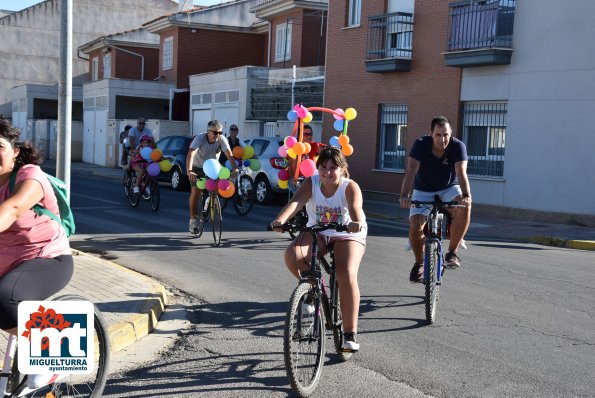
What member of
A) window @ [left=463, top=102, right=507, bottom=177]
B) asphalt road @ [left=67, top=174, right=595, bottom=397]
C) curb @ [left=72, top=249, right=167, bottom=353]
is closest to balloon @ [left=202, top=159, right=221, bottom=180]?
asphalt road @ [left=67, top=174, right=595, bottom=397]

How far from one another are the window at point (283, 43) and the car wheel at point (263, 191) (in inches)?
512

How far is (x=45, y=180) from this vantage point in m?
4.44

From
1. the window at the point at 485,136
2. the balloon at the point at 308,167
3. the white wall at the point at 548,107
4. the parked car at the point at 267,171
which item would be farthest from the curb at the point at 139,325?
the window at the point at 485,136

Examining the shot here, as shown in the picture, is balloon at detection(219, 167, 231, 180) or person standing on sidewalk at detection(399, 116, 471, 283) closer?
person standing on sidewalk at detection(399, 116, 471, 283)

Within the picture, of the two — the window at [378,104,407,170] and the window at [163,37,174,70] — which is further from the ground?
the window at [163,37,174,70]

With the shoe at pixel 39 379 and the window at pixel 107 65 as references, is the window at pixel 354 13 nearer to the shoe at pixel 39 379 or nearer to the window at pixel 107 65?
the shoe at pixel 39 379

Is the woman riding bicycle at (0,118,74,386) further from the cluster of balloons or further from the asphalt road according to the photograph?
the cluster of balloons

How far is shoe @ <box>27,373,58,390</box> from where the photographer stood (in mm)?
4277

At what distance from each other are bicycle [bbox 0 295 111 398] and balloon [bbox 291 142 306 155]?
801cm

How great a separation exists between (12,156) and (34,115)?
157 ft

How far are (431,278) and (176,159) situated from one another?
17938 millimetres

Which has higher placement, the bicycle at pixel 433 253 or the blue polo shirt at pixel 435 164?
the blue polo shirt at pixel 435 164

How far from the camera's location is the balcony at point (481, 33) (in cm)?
1983

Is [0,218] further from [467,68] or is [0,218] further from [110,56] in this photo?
[110,56]
